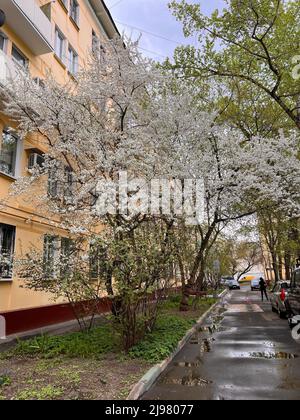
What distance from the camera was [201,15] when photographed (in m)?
13.6

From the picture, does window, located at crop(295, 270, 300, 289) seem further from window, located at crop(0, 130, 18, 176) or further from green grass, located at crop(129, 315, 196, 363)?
window, located at crop(0, 130, 18, 176)

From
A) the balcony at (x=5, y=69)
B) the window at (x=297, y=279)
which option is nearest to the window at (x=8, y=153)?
the balcony at (x=5, y=69)

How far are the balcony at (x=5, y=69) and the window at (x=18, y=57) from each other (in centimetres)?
131

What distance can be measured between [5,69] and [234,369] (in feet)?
31.3

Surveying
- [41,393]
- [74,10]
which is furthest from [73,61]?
[41,393]

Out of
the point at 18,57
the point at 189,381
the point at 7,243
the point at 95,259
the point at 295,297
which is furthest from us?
the point at 18,57

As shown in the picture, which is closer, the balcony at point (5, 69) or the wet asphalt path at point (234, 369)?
the wet asphalt path at point (234, 369)

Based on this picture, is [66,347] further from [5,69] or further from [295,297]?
[5,69]

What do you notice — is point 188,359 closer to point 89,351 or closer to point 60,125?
point 89,351

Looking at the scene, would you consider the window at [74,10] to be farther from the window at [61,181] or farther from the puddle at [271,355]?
the puddle at [271,355]

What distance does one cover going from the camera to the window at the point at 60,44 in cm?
1496

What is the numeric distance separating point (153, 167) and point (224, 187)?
4805mm

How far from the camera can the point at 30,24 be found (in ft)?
38.6

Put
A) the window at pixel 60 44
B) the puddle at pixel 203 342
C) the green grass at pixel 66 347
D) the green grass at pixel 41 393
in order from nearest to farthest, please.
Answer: the green grass at pixel 41 393 → the green grass at pixel 66 347 → the puddle at pixel 203 342 → the window at pixel 60 44
